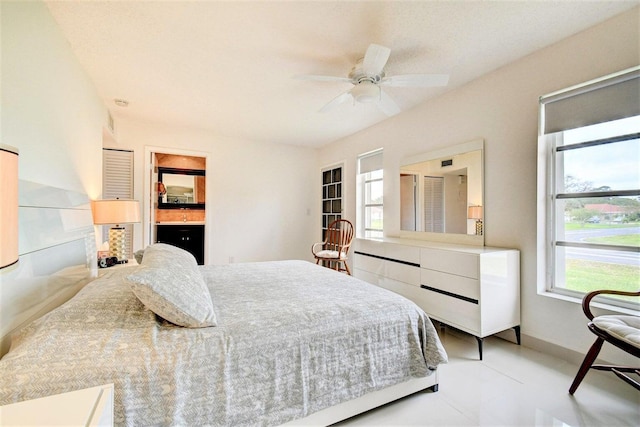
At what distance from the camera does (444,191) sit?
122 inches

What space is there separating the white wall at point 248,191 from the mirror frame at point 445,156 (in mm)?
2347

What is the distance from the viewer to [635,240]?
1.89 metres

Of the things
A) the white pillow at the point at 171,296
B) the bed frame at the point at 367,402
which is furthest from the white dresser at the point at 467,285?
the white pillow at the point at 171,296

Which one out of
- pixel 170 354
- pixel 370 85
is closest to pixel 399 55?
pixel 370 85

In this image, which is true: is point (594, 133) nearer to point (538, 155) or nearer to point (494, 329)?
point (538, 155)

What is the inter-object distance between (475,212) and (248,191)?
3598mm

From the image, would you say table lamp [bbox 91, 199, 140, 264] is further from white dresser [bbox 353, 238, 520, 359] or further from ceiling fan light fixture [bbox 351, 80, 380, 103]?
white dresser [bbox 353, 238, 520, 359]

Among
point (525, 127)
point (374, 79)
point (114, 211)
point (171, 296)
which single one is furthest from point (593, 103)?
point (114, 211)

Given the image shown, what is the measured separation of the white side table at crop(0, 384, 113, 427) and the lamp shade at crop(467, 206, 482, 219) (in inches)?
117

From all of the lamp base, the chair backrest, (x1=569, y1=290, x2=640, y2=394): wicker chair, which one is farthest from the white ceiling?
the chair backrest

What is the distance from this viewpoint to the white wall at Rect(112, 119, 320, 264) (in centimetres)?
420

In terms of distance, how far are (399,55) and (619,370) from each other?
2586 mm

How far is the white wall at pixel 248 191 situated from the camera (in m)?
4.20

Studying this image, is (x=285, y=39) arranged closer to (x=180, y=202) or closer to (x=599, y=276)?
(x=599, y=276)
